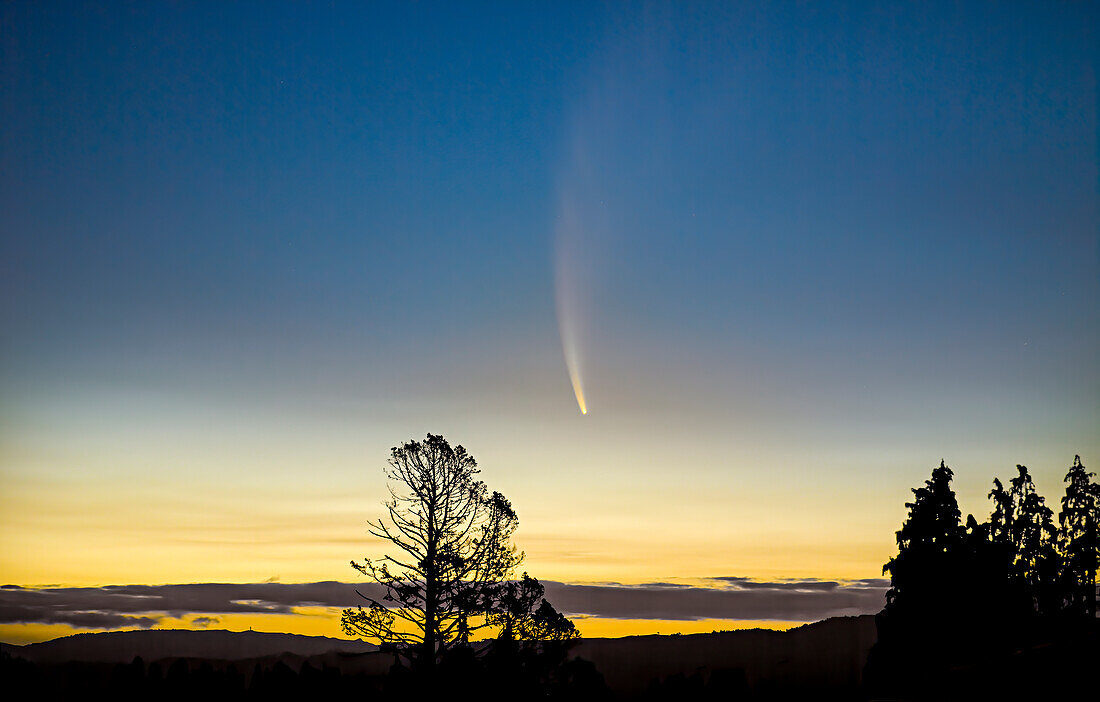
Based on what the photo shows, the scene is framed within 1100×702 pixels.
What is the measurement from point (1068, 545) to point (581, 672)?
37639 mm

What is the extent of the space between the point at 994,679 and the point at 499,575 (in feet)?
75.9

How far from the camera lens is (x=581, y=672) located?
54.7 meters

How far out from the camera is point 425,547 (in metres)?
41.4

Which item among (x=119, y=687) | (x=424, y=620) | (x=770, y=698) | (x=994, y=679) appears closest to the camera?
(x=994, y=679)

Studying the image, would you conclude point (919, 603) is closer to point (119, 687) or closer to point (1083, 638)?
point (1083, 638)

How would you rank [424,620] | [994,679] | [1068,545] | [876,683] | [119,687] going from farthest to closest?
[119,687]
[1068,545]
[876,683]
[424,620]
[994,679]

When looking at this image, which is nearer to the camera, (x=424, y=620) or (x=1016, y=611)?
(x=424, y=620)

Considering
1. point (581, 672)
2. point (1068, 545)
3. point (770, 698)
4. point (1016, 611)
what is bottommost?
point (770, 698)

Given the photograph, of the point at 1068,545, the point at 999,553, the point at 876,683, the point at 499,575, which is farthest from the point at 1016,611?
the point at 499,575

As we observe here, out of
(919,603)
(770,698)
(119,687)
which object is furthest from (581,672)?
(770,698)

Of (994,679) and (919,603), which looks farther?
(919,603)

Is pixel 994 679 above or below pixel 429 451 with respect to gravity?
below

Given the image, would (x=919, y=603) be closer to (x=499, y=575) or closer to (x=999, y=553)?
(x=999, y=553)

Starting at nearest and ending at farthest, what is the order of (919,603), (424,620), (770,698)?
(424,620), (919,603), (770,698)
